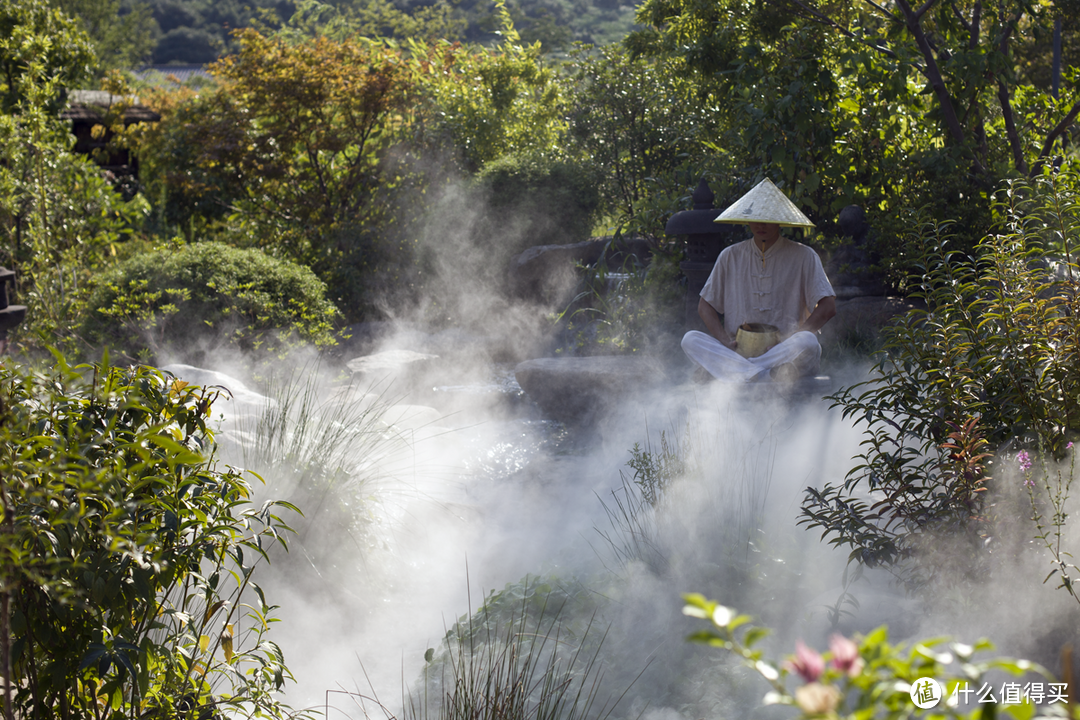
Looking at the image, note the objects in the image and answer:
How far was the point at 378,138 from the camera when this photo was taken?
30.1 ft

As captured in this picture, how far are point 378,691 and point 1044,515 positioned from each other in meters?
2.35

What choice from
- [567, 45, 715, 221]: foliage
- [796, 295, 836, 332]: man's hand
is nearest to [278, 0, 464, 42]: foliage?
[567, 45, 715, 221]: foliage

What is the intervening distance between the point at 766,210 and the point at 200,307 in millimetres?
4387

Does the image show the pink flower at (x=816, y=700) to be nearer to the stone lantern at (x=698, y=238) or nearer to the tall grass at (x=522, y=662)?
the tall grass at (x=522, y=662)

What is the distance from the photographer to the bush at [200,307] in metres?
5.91

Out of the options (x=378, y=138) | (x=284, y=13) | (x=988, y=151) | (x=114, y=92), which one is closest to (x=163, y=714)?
(x=988, y=151)

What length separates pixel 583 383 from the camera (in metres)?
5.46

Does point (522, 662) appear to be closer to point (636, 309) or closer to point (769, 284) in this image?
point (769, 284)

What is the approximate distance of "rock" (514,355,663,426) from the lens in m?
5.28

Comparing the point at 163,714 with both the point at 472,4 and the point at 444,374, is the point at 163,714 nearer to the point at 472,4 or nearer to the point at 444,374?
the point at 444,374

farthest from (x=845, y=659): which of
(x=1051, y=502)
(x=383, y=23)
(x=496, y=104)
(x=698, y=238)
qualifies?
(x=383, y=23)

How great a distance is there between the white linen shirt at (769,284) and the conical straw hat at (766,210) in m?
0.19

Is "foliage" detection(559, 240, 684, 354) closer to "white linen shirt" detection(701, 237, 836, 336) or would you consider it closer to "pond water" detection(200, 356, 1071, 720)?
"pond water" detection(200, 356, 1071, 720)

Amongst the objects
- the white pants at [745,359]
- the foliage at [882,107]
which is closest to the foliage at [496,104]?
the foliage at [882,107]
